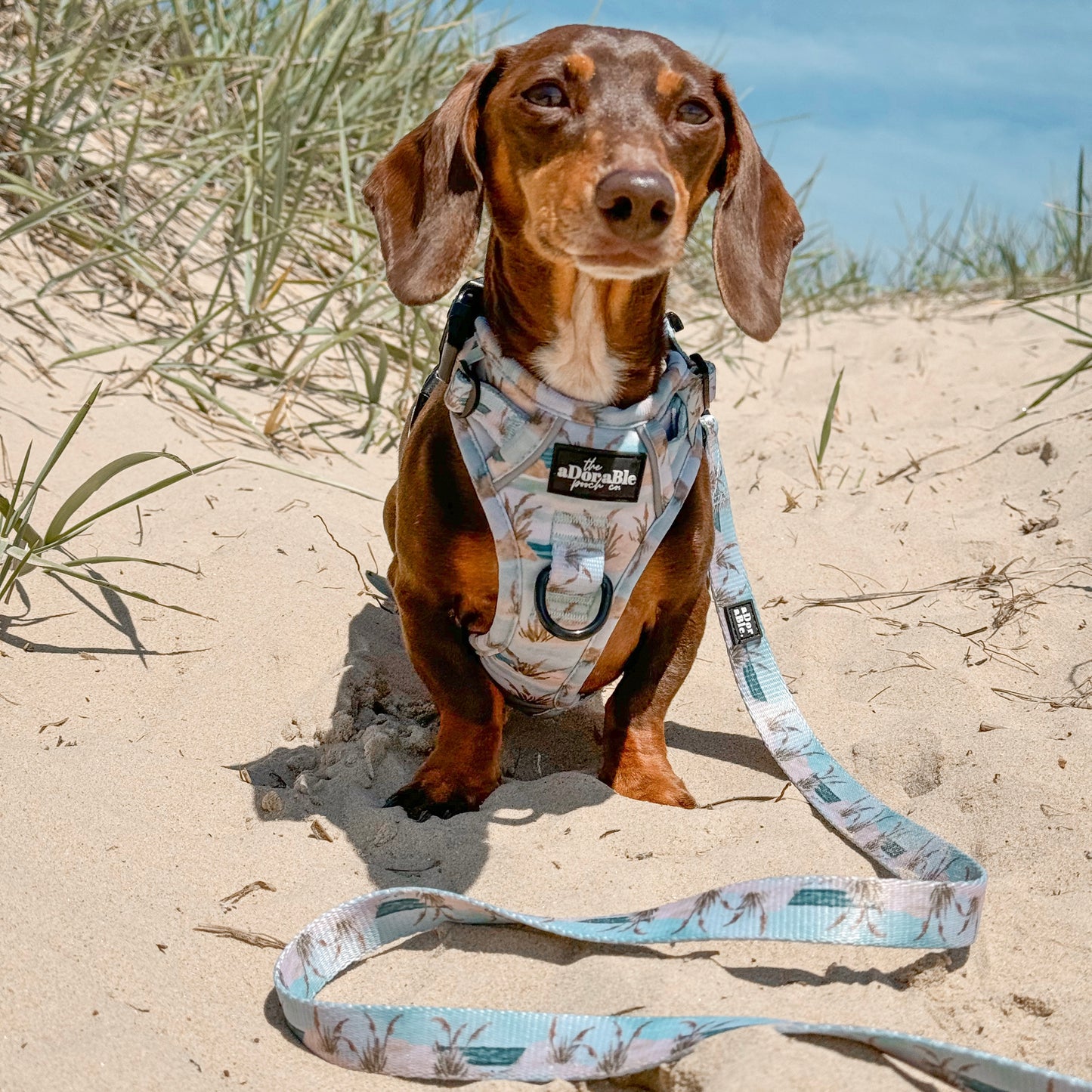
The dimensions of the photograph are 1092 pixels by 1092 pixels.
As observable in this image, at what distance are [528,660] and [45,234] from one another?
10.8 ft

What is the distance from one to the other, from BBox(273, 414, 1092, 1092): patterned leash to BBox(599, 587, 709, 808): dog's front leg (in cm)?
27

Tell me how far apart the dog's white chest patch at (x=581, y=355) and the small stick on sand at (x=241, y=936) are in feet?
3.55

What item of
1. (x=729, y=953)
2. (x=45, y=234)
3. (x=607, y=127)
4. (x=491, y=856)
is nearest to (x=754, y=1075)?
(x=729, y=953)

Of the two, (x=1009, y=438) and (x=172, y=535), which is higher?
(x=1009, y=438)

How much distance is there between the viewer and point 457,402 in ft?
7.55

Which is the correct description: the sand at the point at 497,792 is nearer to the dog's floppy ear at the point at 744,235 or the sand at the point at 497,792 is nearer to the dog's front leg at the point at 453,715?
the dog's front leg at the point at 453,715

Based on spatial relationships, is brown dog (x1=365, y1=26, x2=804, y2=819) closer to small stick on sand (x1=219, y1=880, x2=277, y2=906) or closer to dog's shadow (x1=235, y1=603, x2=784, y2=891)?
dog's shadow (x1=235, y1=603, x2=784, y2=891)

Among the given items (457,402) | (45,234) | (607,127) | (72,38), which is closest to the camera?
(607,127)

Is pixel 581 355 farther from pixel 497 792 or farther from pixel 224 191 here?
pixel 224 191

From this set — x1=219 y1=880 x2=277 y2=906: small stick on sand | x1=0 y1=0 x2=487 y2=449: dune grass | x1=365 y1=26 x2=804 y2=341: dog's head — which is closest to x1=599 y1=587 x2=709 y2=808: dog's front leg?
x1=365 y1=26 x2=804 y2=341: dog's head

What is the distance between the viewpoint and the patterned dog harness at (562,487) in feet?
7.45

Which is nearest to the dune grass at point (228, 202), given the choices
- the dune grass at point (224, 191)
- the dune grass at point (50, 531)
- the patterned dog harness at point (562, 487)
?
the dune grass at point (224, 191)

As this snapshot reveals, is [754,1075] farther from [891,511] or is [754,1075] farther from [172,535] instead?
[891,511]

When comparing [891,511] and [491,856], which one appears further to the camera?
[891,511]
